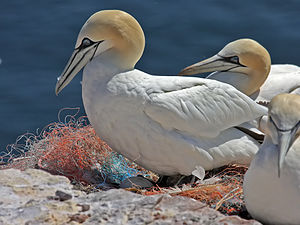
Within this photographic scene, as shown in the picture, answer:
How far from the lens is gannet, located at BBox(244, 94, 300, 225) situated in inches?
184

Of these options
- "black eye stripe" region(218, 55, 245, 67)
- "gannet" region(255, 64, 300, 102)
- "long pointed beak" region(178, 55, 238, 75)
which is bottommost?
"gannet" region(255, 64, 300, 102)

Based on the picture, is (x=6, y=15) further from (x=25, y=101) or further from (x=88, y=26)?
(x=88, y=26)

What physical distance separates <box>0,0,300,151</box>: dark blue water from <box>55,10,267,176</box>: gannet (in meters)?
A: 3.51

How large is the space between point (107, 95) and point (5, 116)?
3873 millimetres

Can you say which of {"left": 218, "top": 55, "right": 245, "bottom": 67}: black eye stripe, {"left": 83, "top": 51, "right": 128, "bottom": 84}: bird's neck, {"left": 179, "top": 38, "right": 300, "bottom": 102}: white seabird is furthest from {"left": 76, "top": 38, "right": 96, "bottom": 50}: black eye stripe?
{"left": 218, "top": 55, "right": 245, "bottom": 67}: black eye stripe

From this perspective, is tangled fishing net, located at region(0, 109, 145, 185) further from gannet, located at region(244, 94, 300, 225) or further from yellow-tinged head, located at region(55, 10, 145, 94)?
gannet, located at region(244, 94, 300, 225)

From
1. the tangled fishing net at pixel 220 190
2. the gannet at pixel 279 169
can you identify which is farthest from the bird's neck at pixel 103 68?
the gannet at pixel 279 169

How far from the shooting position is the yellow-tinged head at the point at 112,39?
6211mm

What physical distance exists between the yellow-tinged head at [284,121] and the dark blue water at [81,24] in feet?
17.6

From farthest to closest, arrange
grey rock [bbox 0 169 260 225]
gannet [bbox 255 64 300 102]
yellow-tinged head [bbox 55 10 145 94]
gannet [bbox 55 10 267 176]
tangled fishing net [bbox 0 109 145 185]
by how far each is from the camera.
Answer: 1. gannet [bbox 255 64 300 102]
2. tangled fishing net [bbox 0 109 145 185]
3. yellow-tinged head [bbox 55 10 145 94]
4. gannet [bbox 55 10 267 176]
5. grey rock [bbox 0 169 260 225]

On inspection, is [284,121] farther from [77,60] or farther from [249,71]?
[249,71]

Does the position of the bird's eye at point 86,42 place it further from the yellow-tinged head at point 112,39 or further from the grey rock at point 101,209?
the grey rock at point 101,209

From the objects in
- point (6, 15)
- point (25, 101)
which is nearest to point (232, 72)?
point (25, 101)

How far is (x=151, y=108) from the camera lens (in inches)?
237
